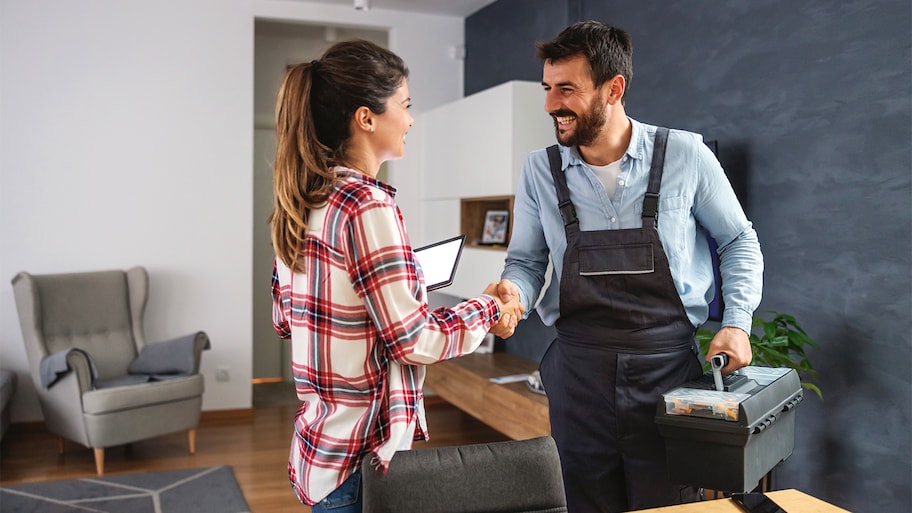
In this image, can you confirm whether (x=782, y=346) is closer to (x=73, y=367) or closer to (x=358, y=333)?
(x=358, y=333)

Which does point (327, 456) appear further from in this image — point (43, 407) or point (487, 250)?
point (43, 407)

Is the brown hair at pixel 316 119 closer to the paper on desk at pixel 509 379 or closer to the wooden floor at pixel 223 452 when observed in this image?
the wooden floor at pixel 223 452

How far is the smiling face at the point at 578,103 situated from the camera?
1.99m

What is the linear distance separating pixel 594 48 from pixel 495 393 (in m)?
2.77

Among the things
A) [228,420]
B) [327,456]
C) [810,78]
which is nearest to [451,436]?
[228,420]

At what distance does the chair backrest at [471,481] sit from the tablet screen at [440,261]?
14.7 inches

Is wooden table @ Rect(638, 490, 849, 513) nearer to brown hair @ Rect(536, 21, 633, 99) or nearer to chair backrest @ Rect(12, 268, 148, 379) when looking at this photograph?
brown hair @ Rect(536, 21, 633, 99)

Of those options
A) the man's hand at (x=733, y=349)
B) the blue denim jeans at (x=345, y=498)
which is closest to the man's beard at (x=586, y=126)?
the man's hand at (x=733, y=349)

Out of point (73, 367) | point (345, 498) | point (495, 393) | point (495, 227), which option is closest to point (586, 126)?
point (345, 498)

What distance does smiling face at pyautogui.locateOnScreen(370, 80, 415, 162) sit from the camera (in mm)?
1408

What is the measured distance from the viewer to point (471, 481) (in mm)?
1289

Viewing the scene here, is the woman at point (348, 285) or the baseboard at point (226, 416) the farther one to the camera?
the baseboard at point (226, 416)

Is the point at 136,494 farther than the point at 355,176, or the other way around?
the point at 136,494

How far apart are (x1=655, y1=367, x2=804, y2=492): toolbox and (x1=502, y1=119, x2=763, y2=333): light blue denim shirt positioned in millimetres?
326
